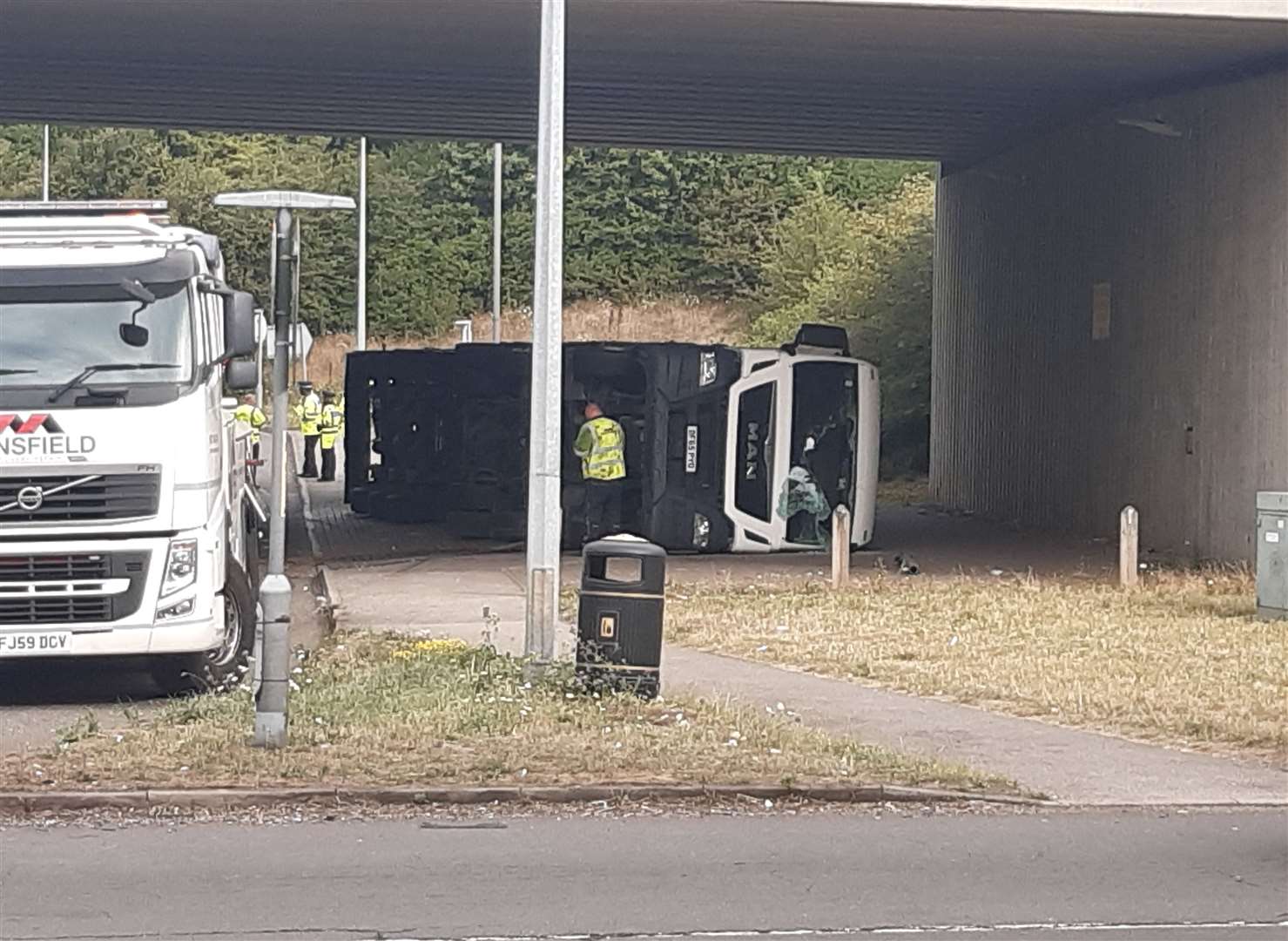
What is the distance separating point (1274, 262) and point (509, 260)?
48.0 metres

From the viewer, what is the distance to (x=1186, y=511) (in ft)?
78.4

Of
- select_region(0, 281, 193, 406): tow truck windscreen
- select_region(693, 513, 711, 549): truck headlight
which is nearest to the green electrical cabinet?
select_region(693, 513, 711, 549): truck headlight

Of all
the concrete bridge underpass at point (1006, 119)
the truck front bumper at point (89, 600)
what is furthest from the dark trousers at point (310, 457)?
the truck front bumper at point (89, 600)

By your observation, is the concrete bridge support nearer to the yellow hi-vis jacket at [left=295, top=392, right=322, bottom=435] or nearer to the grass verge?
the grass verge

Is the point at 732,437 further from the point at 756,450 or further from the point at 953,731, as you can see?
the point at 953,731

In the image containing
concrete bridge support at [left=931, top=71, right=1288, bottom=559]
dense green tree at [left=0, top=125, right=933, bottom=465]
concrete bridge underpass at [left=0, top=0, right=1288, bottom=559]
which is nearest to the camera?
concrete bridge underpass at [left=0, top=0, right=1288, bottom=559]

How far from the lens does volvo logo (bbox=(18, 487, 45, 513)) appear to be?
12297 millimetres

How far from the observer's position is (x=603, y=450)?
→ 2370 cm

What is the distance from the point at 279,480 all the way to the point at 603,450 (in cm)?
1181

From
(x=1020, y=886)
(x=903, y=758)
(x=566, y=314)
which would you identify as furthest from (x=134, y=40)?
(x=566, y=314)

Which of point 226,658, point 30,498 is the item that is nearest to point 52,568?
point 30,498

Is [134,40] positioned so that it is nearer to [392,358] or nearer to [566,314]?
[392,358]

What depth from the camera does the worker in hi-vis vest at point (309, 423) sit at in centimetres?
4016

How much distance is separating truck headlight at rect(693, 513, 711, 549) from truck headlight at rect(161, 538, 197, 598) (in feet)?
39.3
